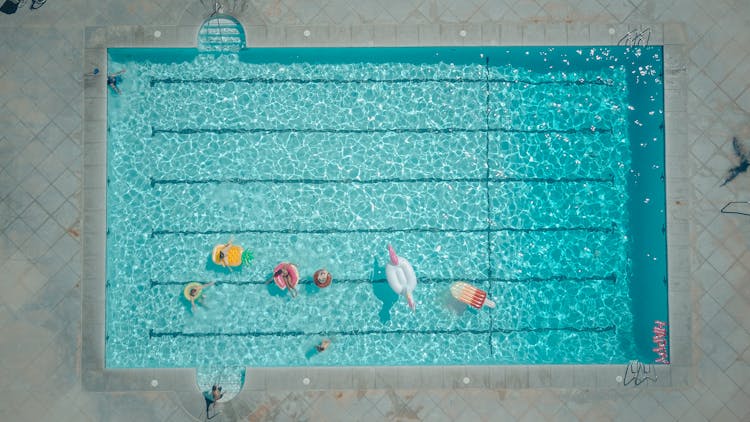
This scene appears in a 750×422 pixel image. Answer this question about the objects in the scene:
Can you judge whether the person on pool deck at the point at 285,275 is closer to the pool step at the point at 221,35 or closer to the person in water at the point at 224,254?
the person in water at the point at 224,254

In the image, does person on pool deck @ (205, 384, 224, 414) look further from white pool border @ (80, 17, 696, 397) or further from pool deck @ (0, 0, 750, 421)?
white pool border @ (80, 17, 696, 397)

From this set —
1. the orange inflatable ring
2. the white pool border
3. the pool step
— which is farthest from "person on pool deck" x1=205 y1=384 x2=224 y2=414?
the pool step

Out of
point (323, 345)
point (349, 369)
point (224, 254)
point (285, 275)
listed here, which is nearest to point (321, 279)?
point (285, 275)

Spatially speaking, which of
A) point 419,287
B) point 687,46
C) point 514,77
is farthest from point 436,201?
point 687,46

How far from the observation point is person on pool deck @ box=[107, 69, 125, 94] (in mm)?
12202

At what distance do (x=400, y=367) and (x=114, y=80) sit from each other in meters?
8.47

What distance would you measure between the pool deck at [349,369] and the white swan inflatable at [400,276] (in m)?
1.71

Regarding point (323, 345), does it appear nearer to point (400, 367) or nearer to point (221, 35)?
point (400, 367)

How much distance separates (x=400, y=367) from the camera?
12.0 metres

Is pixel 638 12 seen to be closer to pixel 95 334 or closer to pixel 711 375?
pixel 711 375

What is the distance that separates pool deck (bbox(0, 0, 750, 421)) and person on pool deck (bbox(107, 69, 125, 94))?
0.19m

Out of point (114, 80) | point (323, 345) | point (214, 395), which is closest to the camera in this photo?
point (214, 395)

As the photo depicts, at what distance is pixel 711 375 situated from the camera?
12.1 m

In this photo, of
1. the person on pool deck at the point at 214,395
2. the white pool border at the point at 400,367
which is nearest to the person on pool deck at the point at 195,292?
the white pool border at the point at 400,367
